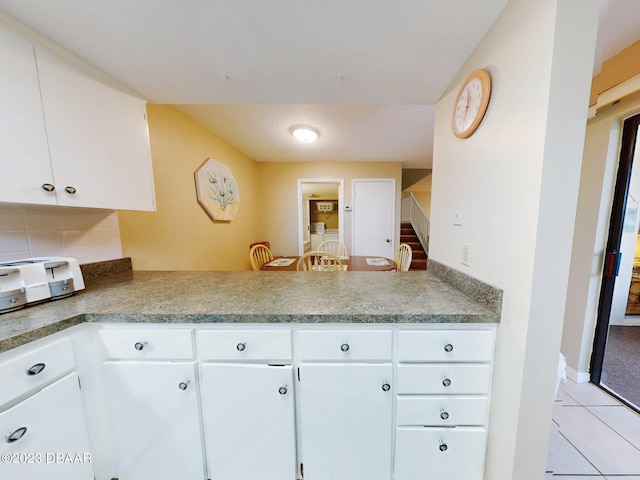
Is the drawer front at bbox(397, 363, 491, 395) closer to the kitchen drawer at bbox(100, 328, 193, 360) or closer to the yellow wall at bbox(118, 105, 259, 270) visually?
the kitchen drawer at bbox(100, 328, 193, 360)

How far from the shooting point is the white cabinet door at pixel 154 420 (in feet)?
2.95

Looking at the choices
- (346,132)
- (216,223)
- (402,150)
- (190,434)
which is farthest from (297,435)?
(402,150)

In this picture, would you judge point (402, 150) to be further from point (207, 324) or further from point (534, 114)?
point (207, 324)

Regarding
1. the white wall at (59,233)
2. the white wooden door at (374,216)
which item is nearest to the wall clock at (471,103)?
the white wall at (59,233)

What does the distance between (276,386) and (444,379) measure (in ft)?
2.34

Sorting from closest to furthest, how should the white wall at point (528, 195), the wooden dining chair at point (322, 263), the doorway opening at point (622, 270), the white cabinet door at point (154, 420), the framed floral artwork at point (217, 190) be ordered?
1. the white wall at point (528, 195)
2. the white cabinet door at point (154, 420)
3. the doorway opening at point (622, 270)
4. the wooden dining chair at point (322, 263)
5. the framed floral artwork at point (217, 190)

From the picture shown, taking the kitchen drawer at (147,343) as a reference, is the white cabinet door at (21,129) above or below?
above

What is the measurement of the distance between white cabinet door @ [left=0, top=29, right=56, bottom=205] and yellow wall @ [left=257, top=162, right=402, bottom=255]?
306 centimetres

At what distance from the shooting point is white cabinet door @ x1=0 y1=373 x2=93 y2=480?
2.23 ft

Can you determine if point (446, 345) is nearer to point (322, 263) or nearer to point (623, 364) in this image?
point (322, 263)

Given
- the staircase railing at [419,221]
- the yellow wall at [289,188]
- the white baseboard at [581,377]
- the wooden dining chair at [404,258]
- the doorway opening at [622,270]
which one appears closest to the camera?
the doorway opening at [622,270]

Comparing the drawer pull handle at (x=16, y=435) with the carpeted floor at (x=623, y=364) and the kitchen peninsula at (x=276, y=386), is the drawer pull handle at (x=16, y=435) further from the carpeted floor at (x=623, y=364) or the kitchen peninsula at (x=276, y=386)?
the carpeted floor at (x=623, y=364)

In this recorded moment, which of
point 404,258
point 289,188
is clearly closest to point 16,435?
point 404,258

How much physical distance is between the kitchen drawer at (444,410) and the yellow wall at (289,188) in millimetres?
3138
